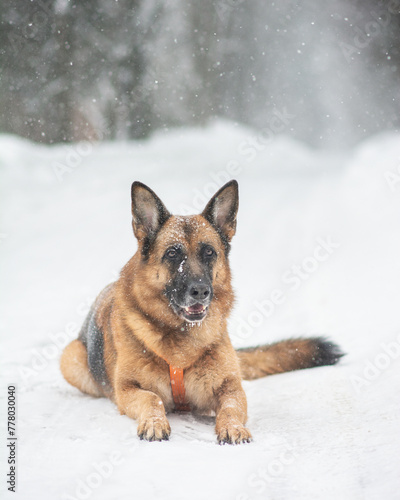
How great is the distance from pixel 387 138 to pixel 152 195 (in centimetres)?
1338

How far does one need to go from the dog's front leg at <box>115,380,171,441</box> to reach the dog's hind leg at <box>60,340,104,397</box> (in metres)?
0.91

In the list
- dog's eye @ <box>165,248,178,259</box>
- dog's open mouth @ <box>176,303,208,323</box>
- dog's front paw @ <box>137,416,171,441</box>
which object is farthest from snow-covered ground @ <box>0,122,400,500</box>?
dog's eye @ <box>165,248,178,259</box>

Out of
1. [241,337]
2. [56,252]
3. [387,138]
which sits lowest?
[56,252]

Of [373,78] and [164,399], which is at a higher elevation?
[373,78]

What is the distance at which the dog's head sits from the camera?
3602 mm

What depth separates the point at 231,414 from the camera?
323cm

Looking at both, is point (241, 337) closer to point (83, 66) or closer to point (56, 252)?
point (56, 252)

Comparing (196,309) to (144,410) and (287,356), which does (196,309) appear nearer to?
(144,410)

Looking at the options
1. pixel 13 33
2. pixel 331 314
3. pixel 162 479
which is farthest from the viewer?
pixel 13 33

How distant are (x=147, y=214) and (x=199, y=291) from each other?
0.86 metres

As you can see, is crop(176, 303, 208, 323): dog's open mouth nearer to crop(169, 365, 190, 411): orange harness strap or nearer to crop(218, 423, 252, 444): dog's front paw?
crop(169, 365, 190, 411): orange harness strap

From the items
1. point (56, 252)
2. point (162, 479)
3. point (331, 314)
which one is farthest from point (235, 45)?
point (162, 479)

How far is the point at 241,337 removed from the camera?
21.2 ft

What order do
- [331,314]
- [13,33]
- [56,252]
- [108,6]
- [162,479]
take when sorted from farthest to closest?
1. [108,6]
2. [13,33]
3. [56,252]
4. [331,314]
5. [162,479]
